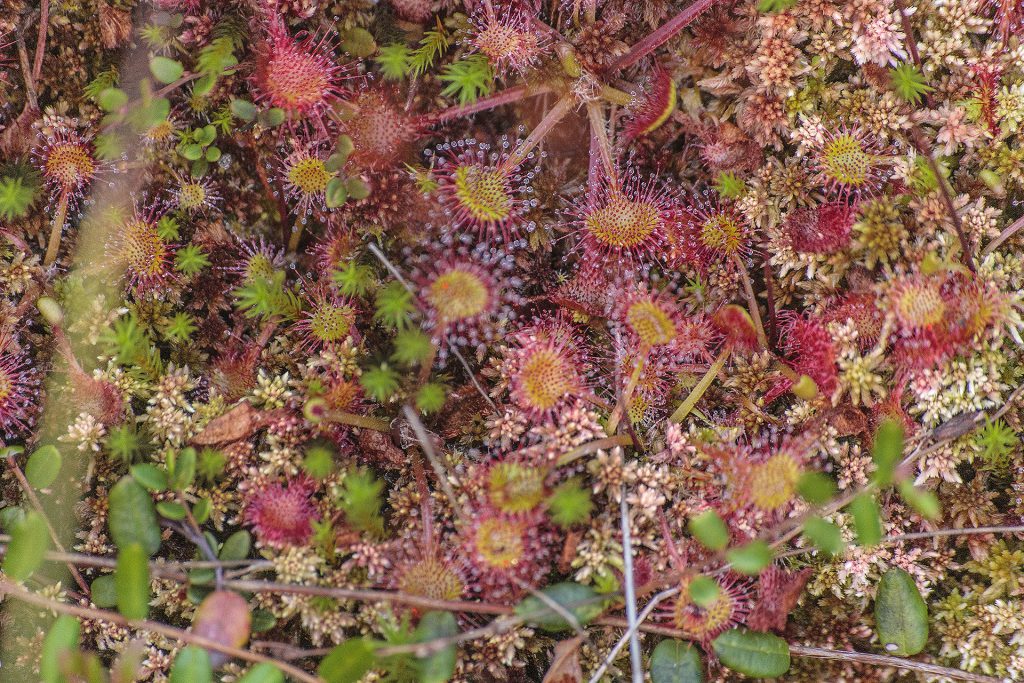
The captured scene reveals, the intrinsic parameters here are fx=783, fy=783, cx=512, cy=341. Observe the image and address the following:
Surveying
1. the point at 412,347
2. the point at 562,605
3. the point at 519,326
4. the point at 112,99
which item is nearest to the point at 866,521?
the point at 562,605

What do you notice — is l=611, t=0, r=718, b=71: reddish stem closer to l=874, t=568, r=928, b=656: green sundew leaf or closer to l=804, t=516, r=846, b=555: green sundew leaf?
l=804, t=516, r=846, b=555: green sundew leaf

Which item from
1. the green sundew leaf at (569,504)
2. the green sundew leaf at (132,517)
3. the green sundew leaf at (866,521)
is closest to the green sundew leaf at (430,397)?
the green sundew leaf at (569,504)

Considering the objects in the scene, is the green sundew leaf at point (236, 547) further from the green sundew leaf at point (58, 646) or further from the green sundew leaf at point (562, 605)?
the green sundew leaf at point (562, 605)

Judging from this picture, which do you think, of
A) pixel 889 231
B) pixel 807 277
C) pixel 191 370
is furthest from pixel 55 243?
pixel 889 231

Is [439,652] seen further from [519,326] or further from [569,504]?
[519,326]

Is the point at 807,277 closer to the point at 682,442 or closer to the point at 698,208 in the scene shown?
the point at 698,208

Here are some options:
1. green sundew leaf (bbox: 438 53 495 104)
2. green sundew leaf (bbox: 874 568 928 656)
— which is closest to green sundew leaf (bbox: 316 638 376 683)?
green sundew leaf (bbox: 874 568 928 656)
